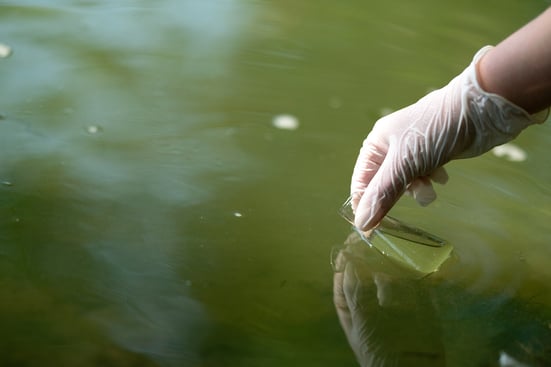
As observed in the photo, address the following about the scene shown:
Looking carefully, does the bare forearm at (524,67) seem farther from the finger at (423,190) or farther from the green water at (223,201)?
the green water at (223,201)

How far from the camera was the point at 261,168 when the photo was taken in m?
1.85

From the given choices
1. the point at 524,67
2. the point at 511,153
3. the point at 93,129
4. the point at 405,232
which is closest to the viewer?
the point at 524,67

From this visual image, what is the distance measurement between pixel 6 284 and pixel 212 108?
872mm

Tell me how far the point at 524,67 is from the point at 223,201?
0.75 m

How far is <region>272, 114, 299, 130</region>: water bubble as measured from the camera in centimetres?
204

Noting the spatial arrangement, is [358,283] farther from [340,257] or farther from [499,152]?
[499,152]

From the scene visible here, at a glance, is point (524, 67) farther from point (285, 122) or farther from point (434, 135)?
point (285, 122)

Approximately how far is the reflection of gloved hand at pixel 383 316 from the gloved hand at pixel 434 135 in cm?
12

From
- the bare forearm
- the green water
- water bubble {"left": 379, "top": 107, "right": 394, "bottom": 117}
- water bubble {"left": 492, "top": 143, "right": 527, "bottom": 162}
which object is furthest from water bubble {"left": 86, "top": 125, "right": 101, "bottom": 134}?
water bubble {"left": 492, "top": 143, "right": 527, "bottom": 162}

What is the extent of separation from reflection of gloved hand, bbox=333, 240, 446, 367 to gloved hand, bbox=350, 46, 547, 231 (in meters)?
0.12

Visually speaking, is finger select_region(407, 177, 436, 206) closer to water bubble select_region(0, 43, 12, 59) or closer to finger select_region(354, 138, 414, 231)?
finger select_region(354, 138, 414, 231)

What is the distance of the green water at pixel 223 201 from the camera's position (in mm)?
1373

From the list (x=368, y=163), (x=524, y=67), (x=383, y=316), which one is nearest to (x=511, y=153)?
(x=368, y=163)

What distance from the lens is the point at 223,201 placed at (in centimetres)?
171
